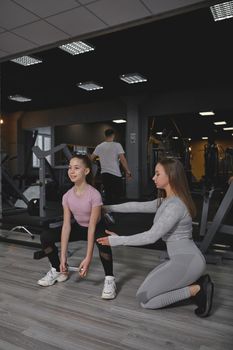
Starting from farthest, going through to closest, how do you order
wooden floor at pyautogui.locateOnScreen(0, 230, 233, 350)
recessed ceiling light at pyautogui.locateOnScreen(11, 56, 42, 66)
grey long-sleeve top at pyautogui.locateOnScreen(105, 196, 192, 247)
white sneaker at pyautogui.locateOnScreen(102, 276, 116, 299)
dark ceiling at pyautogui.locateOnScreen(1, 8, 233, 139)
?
recessed ceiling light at pyautogui.locateOnScreen(11, 56, 42, 66)
dark ceiling at pyautogui.locateOnScreen(1, 8, 233, 139)
white sneaker at pyautogui.locateOnScreen(102, 276, 116, 299)
grey long-sleeve top at pyautogui.locateOnScreen(105, 196, 192, 247)
wooden floor at pyautogui.locateOnScreen(0, 230, 233, 350)

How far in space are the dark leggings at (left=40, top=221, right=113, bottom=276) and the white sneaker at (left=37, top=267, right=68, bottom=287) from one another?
0.13 feet

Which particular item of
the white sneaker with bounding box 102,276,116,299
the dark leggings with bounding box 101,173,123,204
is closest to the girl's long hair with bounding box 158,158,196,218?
the white sneaker with bounding box 102,276,116,299

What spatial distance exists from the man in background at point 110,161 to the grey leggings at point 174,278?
238 centimetres

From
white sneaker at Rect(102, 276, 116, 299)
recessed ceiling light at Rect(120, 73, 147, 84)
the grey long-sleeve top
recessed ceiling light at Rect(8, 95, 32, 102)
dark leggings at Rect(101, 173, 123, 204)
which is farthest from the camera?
recessed ceiling light at Rect(8, 95, 32, 102)

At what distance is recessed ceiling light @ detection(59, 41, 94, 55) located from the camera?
16.0 ft

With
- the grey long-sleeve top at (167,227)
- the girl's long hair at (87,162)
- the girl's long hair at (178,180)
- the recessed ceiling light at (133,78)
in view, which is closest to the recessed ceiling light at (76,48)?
the recessed ceiling light at (133,78)

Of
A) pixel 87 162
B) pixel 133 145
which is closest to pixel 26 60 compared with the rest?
pixel 133 145

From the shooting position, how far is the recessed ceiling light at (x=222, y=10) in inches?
144

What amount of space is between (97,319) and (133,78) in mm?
6157

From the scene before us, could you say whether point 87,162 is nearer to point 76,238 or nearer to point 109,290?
point 76,238

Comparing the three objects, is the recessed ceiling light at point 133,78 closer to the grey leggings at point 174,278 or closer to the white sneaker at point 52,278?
the white sneaker at point 52,278

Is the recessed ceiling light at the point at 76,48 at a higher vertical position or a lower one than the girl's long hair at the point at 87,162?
higher

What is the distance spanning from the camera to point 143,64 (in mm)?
5816

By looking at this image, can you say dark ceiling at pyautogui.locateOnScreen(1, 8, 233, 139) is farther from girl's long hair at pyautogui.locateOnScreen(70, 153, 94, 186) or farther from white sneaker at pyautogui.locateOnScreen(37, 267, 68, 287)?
white sneaker at pyautogui.locateOnScreen(37, 267, 68, 287)
